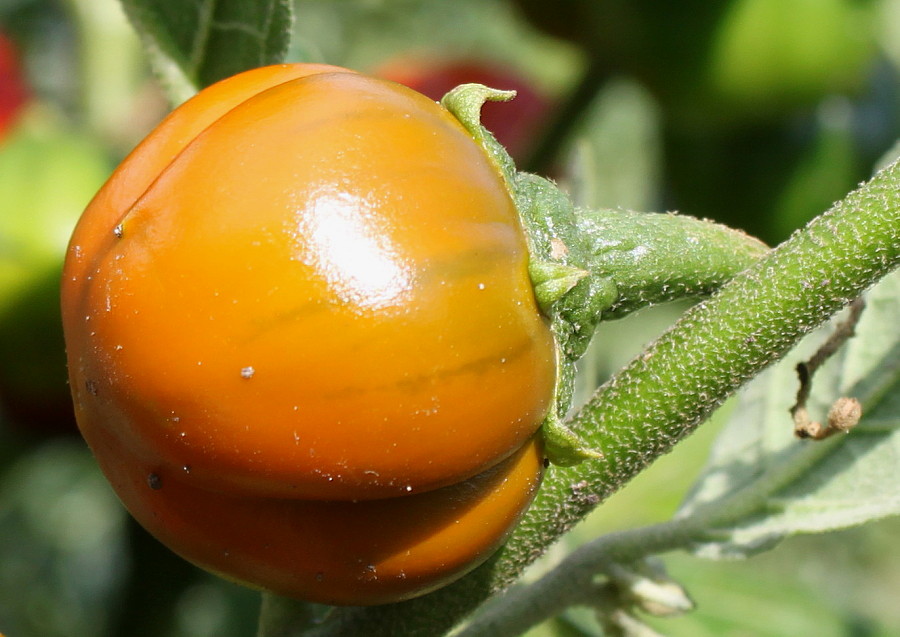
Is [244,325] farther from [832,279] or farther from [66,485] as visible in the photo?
[66,485]

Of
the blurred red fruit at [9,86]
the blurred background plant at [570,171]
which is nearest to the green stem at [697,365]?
the blurred background plant at [570,171]

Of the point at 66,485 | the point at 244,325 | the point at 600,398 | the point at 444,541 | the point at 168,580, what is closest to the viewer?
the point at 244,325

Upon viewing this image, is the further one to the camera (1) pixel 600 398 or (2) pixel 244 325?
(1) pixel 600 398

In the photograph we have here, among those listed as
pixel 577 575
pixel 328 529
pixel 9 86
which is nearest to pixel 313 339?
pixel 328 529

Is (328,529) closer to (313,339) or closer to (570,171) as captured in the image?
(313,339)

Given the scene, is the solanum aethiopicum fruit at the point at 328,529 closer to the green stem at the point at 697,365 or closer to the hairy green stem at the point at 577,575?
the green stem at the point at 697,365

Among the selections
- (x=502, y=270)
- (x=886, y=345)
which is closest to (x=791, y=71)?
(x=886, y=345)

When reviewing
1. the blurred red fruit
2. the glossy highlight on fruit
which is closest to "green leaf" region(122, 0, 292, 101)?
the glossy highlight on fruit

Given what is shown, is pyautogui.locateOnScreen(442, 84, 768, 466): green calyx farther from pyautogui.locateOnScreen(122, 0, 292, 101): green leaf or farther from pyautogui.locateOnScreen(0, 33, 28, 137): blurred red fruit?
pyautogui.locateOnScreen(0, 33, 28, 137): blurred red fruit
